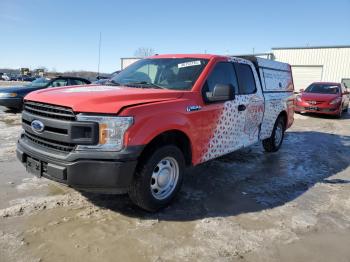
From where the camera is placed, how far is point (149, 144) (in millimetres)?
3865

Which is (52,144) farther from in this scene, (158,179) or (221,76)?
(221,76)

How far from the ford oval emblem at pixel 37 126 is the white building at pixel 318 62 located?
34.0m

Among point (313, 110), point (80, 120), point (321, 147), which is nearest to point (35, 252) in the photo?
point (80, 120)

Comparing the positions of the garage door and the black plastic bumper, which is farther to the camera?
the garage door

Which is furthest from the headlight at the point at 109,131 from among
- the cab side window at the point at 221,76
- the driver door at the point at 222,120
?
the cab side window at the point at 221,76

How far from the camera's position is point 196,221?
3.92 meters

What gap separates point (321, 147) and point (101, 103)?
690cm

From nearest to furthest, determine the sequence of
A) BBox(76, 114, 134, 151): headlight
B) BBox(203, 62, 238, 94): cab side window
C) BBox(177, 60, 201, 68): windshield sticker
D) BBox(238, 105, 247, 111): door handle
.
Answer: BBox(76, 114, 134, 151): headlight
BBox(203, 62, 238, 94): cab side window
BBox(177, 60, 201, 68): windshield sticker
BBox(238, 105, 247, 111): door handle

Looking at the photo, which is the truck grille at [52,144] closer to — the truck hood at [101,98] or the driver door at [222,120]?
the truck hood at [101,98]

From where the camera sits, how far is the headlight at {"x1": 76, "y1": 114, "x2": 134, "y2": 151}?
11.2 ft

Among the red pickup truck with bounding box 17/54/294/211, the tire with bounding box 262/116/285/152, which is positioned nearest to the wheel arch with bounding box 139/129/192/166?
the red pickup truck with bounding box 17/54/294/211

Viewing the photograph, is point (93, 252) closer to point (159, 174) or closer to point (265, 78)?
point (159, 174)

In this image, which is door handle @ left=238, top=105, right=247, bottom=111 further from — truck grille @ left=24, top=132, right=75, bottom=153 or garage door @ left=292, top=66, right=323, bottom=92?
garage door @ left=292, top=66, right=323, bottom=92

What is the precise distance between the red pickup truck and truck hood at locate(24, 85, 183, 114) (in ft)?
0.03
